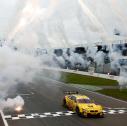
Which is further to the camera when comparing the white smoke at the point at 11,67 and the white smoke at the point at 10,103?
the white smoke at the point at 11,67

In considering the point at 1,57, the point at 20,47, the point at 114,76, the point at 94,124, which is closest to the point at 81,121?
the point at 94,124

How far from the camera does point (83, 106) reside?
31469 millimetres

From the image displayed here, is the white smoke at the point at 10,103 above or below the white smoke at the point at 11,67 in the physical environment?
below

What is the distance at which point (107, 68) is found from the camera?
243 feet

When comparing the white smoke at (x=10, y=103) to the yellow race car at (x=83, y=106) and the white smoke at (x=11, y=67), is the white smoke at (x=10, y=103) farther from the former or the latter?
the yellow race car at (x=83, y=106)

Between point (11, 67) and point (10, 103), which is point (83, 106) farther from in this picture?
point (11, 67)

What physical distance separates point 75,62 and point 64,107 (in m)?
46.8

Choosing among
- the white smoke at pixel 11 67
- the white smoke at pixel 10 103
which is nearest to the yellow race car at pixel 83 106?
the white smoke at pixel 10 103

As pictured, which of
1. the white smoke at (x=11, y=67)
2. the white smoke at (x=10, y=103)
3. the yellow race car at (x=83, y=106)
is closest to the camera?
the yellow race car at (x=83, y=106)

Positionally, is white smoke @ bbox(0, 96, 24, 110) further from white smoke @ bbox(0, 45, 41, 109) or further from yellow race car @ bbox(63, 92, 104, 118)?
yellow race car @ bbox(63, 92, 104, 118)

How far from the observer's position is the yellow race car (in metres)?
30.5

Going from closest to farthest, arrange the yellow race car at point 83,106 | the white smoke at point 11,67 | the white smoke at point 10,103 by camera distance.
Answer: the yellow race car at point 83,106 < the white smoke at point 10,103 < the white smoke at point 11,67

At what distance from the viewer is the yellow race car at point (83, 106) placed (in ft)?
100

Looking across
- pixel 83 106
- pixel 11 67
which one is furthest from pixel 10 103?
pixel 83 106
